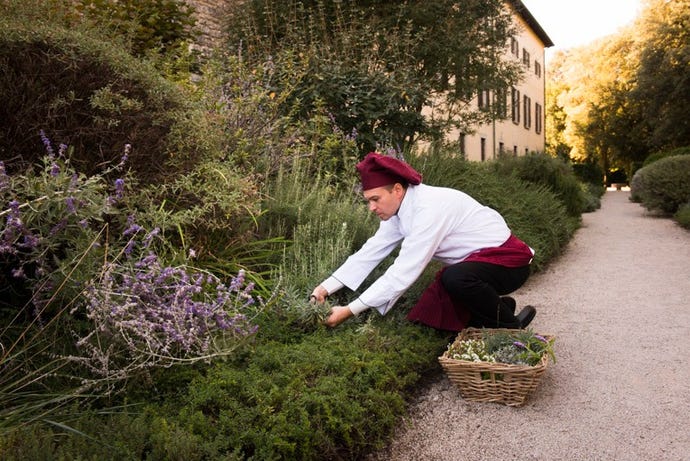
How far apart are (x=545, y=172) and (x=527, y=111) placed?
1058 inches

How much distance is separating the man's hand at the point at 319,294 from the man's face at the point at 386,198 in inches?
21.8

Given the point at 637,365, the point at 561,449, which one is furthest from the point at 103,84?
the point at 637,365

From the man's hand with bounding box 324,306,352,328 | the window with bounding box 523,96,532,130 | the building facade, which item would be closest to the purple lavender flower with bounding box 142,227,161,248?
the man's hand with bounding box 324,306,352,328

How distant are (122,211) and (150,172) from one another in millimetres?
433

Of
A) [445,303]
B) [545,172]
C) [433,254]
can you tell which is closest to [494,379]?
[445,303]

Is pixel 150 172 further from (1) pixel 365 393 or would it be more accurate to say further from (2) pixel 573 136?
(2) pixel 573 136

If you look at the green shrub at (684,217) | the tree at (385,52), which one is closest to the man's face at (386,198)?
the tree at (385,52)

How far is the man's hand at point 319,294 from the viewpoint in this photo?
3831 millimetres

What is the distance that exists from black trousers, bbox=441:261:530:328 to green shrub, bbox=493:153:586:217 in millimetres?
6705

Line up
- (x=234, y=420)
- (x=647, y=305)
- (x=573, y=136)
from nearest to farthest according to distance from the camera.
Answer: (x=234, y=420) < (x=647, y=305) < (x=573, y=136)

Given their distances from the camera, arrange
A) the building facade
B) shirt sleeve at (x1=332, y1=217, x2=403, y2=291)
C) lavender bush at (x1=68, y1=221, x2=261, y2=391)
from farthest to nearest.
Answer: the building facade < shirt sleeve at (x1=332, y1=217, x2=403, y2=291) < lavender bush at (x1=68, y1=221, x2=261, y2=391)

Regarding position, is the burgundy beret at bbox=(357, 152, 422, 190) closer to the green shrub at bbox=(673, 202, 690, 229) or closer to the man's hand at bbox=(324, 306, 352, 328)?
the man's hand at bbox=(324, 306, 352, 328)

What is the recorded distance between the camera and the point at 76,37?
4.05 m

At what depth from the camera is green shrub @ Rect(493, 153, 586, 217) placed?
36.1 feet
